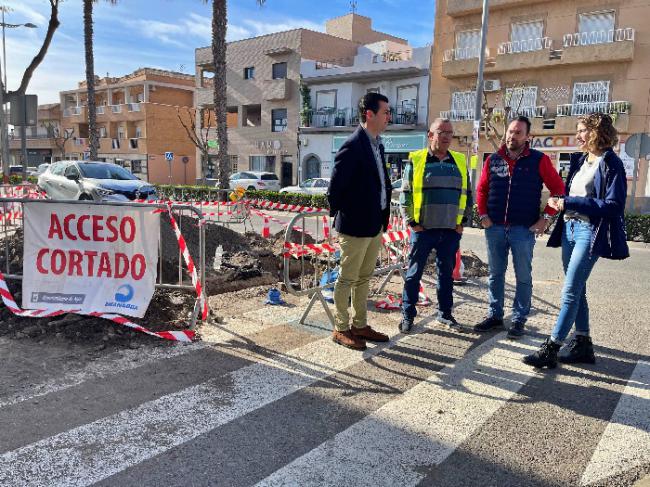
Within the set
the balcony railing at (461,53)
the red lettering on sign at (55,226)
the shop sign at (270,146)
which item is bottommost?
the red lettering on sign at (55,226)

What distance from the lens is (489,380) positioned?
403 cm

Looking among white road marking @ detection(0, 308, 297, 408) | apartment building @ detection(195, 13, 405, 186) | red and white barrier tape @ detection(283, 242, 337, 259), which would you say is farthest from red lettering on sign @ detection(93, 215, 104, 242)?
apartment building @ detection(195, 13, 405, 186)

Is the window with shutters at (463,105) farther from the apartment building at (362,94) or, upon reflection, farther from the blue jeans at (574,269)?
the blue jeans at (574,269)

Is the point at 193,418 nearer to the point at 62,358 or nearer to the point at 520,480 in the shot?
the point at 62,358

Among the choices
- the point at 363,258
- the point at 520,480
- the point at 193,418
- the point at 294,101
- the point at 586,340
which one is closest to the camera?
the point at 520,480

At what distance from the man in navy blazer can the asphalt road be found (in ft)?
1.71

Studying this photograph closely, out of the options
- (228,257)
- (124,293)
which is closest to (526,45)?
(228,257)

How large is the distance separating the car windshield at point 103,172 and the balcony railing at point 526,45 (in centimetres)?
2130

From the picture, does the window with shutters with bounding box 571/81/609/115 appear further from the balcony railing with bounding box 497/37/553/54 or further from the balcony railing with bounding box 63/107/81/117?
the balcony railing with bounding box 63/107/81/117

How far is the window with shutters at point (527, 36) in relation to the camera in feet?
89.1

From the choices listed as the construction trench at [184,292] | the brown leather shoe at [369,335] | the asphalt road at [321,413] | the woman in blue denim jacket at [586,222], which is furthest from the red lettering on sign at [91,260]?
the woman in blue denim jacket at [586,222]

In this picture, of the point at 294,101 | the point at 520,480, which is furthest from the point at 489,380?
the point at 294,101

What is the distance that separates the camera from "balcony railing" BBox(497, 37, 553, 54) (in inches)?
1057

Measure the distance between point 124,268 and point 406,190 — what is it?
9.45 ft
